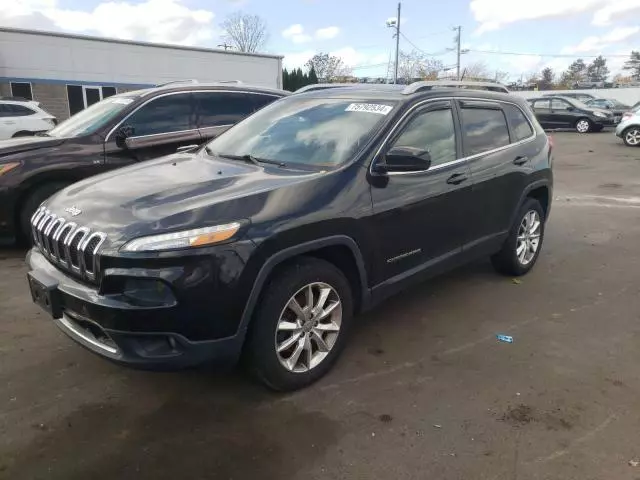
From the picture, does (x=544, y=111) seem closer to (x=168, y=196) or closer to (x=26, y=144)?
(x=26, y=144)

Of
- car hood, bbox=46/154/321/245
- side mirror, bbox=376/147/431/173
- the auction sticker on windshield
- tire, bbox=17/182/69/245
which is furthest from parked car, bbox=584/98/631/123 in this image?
car hood, bbox=46/154/321/245

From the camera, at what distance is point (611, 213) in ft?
27.3

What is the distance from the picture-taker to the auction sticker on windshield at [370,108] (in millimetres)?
3824

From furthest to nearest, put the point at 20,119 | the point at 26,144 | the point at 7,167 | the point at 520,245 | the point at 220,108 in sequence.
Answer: the point at 20,119
the point at 220,108
the point at 26,144
the point at 7,167
the point at 520,245

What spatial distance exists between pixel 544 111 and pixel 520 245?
69.5 feet

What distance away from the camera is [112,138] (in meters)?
6.16

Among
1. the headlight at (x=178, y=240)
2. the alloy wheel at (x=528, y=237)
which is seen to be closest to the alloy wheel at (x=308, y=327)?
the headlight at (x=178, y=240)

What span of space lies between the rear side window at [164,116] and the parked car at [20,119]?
34.0ft

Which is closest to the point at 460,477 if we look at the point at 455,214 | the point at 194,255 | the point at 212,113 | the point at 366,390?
the point at 366,390

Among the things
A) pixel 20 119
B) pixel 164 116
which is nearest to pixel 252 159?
pixel 164 116

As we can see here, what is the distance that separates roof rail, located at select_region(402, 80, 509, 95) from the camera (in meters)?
4.11

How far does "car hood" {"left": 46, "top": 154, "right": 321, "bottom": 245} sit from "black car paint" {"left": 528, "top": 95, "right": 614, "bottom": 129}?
2261 cm

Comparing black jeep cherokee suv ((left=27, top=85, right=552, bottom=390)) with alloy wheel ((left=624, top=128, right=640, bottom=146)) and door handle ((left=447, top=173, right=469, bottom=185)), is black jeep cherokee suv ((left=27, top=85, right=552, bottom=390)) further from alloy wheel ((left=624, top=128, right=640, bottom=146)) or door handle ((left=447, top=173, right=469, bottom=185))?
alloy wheel ((left=624, top=128, right=640, bottom=146))

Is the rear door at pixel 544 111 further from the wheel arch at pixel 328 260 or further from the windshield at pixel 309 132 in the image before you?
the wheel arch at pixel 328 260
